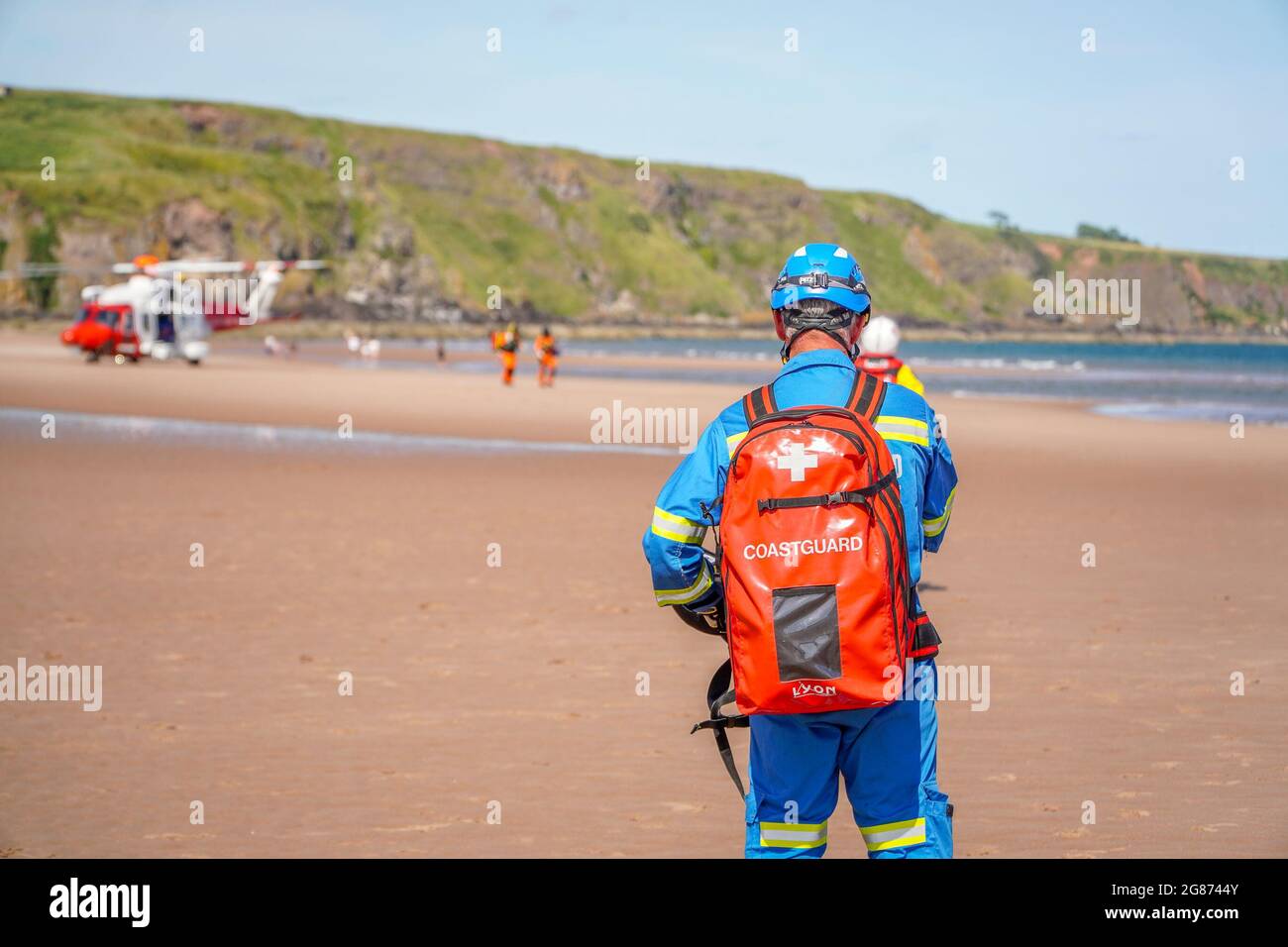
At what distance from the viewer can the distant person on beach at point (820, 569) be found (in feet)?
12.1

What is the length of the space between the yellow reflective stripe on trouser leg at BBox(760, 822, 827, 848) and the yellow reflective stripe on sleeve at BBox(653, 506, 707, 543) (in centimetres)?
79

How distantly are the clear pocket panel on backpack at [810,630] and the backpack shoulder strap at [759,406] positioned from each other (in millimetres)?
471

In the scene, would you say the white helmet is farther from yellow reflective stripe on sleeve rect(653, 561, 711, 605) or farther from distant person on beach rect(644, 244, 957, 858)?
yellow reflective stripe on sleeve rect(653, 561, 711, 605)

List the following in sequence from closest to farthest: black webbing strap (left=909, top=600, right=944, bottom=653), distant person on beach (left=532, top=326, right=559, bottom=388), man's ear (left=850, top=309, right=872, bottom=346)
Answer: black webbing strap (left=909, top=600, right=944, bottom=653) → man's ear (left=850, top=309, right=872, bottom=346) → distant person on beach (left=532, top=326, right=559, bottom=388)

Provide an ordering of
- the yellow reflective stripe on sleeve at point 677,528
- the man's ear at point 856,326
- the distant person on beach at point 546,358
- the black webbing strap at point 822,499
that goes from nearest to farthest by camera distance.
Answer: the black webbing strap at point 822,499
the yellow reflective stripe on sleeve at point 677,528
the man's ear at point 856,326
the distant person on beach at point 546,358

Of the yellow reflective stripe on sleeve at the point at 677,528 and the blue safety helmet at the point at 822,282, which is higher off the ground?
the blue safety helmet at the point at 822,282

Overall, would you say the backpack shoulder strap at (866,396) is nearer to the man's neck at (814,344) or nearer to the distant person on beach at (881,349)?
the man's neck at (814,344)

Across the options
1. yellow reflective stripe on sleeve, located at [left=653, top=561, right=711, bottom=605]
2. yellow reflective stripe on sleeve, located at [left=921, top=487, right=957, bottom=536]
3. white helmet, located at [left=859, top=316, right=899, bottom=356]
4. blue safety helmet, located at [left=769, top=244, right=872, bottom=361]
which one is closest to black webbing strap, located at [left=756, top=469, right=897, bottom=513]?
yellow reflective stripe on sleeve, located at [left=653, top=561, right=711, bottom=605]

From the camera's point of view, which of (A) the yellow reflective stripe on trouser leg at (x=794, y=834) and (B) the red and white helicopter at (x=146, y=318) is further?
(B) the red and white helicopter at (x=146, y=318)

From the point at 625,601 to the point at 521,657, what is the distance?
2115mm

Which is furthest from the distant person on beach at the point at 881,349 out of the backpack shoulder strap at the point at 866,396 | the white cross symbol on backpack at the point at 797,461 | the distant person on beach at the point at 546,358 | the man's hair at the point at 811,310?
the distant person on beach at the point at 546,358

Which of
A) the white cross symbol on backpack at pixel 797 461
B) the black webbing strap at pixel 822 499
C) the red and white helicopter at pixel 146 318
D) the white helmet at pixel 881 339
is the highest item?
the red and white helicopter at pixel 146 318

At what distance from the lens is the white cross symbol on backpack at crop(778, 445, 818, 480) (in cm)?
369

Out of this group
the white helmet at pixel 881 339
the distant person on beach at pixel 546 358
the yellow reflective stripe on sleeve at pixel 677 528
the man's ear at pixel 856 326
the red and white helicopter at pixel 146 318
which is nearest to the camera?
the yellow reflective stripe on sleeve at pixel 677 528
